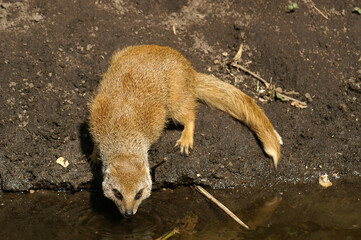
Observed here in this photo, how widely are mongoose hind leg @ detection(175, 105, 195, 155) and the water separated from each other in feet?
1.53

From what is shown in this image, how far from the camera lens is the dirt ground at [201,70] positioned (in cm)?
475

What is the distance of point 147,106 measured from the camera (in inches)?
185

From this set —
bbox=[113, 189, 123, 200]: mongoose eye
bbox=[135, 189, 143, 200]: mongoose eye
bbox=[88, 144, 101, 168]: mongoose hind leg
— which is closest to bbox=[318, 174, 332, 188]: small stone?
bbox=[135, 189, 143, 200]: mongoose eye

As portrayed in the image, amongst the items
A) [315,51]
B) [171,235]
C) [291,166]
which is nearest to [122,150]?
[171,235]

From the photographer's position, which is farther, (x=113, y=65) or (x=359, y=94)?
(x=359, y=94)

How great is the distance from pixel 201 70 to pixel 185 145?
4.19 ft

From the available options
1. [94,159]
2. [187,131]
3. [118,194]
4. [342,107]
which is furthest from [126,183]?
[342,107]

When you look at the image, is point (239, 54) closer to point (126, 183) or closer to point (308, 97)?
point (308, 97)

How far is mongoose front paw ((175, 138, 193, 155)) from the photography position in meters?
4.81

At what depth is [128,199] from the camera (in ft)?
12.3

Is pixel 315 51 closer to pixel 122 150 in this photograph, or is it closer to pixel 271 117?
pixel 271 117

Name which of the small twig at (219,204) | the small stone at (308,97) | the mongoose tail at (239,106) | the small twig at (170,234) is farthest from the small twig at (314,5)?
the small twig at (170,234)

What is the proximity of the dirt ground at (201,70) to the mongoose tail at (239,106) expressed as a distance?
12 centimetres

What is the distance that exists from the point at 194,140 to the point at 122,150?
38.3 inches
